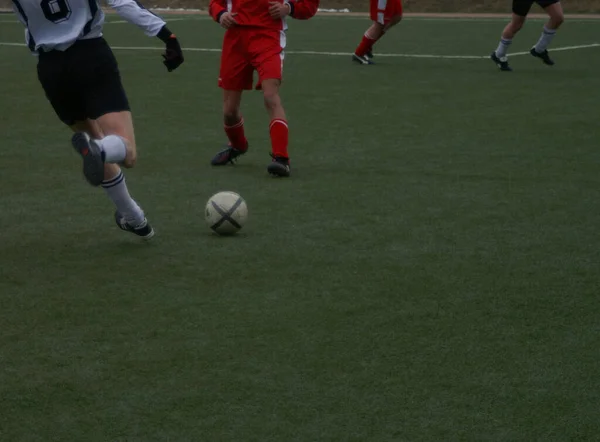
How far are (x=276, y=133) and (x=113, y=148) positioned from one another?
8.37 ft

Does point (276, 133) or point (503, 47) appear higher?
Answer: point (276, 133)

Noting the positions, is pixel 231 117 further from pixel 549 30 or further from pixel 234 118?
pixel 549 30

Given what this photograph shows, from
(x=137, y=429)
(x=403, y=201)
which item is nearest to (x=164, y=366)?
(x=137, y=429)

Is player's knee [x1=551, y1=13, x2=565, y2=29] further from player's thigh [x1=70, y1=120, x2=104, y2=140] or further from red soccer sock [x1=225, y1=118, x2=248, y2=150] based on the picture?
player's thigh [x1=70, y1=120, x2=104, y2=140]

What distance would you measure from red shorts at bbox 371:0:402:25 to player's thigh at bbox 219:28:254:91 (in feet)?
22.9

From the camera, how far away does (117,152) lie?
571 centimetres

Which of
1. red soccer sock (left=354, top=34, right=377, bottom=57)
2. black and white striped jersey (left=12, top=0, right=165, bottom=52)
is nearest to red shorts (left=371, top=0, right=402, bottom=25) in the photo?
red soccer sock (left=354, top=34, right=377, bottom=57)

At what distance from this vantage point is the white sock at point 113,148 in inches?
224

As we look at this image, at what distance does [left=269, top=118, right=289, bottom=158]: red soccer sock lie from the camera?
810 cm

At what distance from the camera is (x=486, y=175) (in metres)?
8.01

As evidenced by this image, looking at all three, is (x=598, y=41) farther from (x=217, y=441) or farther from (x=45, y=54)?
(x=217, y=441)

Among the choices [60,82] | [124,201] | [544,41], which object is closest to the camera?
[60,82]

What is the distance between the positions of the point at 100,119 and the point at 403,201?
2046 mm

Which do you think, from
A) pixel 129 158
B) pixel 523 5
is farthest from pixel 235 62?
pixel 523 5
